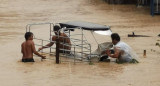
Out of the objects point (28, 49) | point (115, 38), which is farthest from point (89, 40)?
point (28, 49)

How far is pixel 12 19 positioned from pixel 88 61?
40.5ft

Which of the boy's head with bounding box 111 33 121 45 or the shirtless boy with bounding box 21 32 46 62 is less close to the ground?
the boy's head with bounding box 111 33 121 45

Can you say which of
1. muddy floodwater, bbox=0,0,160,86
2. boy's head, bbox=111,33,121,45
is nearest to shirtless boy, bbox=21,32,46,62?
muddy floodwater, bbox=0,0,160,86

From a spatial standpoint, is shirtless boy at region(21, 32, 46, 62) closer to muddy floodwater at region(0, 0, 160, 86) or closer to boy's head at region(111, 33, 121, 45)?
muddy floodwater at region(0, 0, 160, 86)

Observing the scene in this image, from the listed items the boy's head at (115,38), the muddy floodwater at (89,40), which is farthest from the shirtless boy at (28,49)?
the boy's head at (115,38)

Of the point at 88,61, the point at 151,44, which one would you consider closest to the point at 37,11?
the point at 151,44

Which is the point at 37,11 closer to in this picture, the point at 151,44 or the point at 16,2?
the point at 16,2

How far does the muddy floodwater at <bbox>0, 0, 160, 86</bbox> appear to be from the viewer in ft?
40.1

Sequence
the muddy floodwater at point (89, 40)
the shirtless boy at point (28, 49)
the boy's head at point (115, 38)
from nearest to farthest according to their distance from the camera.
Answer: the muddy floodwater at point (89, 40), the boy's head at point (115, 38), the shirtless boy at point (28, 49)

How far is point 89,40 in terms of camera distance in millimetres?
18266

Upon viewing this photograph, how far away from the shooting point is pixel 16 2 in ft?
115

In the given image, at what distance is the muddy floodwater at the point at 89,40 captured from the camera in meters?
12.2

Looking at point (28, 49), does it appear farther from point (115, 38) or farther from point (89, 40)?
point (89, 40)

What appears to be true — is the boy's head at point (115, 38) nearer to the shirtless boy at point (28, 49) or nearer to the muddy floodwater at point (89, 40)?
the muddy floodwater at point (89, 40)
